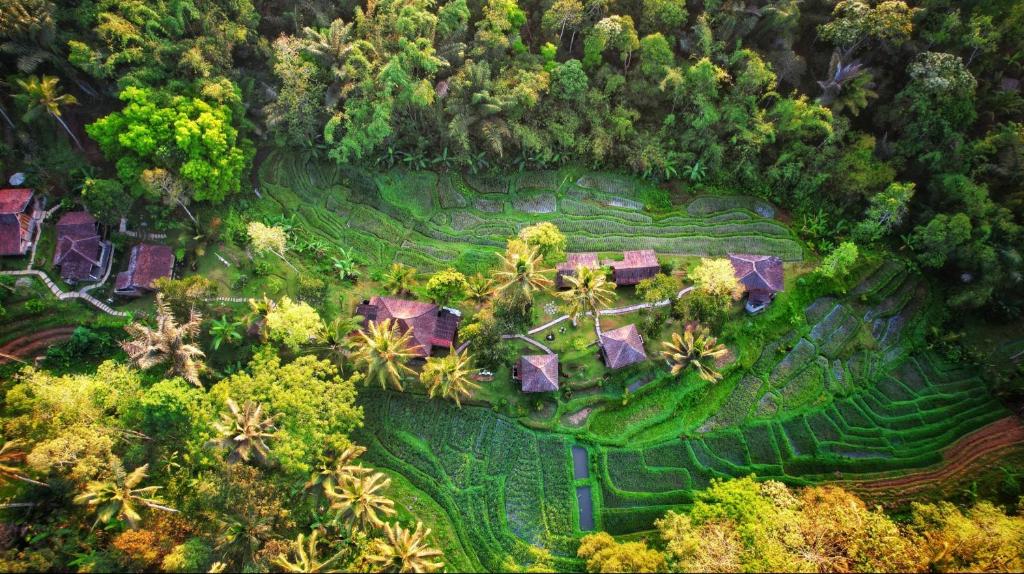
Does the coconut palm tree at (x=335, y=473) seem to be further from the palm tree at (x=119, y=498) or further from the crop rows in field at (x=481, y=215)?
the crop rows in field at (x=481, y=215)

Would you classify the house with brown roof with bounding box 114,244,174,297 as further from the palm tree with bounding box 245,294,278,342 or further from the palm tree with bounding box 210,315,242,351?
the palm tree with bounding box 245,294,278,342

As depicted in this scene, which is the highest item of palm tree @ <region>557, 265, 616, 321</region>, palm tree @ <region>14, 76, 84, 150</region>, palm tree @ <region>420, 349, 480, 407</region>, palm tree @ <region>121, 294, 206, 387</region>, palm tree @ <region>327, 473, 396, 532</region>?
palm tree @ <region>14, 76, 84, 150</region>

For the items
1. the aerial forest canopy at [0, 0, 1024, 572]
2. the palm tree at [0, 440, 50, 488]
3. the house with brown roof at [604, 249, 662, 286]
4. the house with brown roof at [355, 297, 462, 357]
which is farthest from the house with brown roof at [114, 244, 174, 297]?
the house with brown roof at [604, 249, 662, 286]

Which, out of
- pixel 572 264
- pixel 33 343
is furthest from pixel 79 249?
pixel 572 264

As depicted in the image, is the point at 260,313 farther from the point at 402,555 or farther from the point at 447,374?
the point at 402,555

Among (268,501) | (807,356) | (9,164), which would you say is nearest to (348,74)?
(9,164)

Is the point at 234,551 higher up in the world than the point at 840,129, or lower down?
lower down

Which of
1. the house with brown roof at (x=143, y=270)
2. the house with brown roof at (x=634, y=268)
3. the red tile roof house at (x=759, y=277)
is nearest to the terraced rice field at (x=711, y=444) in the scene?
the red tile roof house at (x=759, y=277)

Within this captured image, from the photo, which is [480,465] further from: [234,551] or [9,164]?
[9,164]
